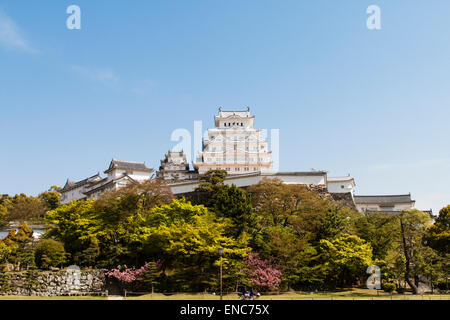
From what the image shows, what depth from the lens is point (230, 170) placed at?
53.1 metres

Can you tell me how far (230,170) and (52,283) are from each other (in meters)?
30.8

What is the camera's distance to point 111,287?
2592 cm

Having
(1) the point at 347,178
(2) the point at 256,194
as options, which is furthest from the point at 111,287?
(1) the point at 347,178

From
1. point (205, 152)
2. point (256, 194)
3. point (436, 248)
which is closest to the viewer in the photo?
point (436, 248)

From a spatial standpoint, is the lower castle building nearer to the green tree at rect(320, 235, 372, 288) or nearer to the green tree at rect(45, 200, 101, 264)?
the green tree at rect(45, 200, 101, 264)

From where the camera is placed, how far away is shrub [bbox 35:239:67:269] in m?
26.0

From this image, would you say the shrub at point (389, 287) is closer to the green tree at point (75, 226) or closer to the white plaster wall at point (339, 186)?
the green tree at point (75, 226)

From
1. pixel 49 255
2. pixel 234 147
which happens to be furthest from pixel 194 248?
pixel 234 147

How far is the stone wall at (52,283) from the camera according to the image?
24.6m

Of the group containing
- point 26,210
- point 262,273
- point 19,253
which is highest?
point 26,210

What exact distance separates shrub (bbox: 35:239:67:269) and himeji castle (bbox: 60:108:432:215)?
46.8 feet

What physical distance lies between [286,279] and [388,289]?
5.95m

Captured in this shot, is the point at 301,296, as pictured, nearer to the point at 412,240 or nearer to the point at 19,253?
the point at 412,240
